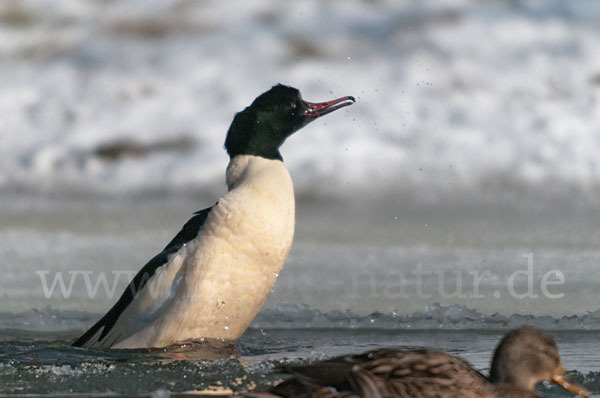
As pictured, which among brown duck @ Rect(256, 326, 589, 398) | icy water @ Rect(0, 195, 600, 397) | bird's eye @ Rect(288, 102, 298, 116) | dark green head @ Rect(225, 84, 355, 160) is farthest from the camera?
bird's eye @ Rect(288, 102, 298, 116)

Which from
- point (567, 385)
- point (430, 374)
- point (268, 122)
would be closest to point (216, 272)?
point (268, 122)

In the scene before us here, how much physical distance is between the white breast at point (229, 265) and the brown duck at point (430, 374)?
1.39 meters

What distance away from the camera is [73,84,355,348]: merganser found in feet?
15.5

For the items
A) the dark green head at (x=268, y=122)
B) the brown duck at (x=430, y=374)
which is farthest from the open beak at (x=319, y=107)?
the brown duck at (x=430, y=374)

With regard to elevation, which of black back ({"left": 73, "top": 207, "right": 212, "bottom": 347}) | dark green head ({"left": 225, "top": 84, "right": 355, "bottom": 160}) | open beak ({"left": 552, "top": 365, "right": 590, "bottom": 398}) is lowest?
open beak ({"left": 552, "top": 365, "right": 590, "bottom": 398})

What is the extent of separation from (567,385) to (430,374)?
573 mm

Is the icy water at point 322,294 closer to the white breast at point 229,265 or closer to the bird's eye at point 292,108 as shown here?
the white breast at point 229,265

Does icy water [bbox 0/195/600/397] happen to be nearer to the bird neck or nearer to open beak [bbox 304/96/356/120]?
the bird neck

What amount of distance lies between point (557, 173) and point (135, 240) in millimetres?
4417

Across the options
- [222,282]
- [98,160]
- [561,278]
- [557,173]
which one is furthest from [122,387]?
[98,160]

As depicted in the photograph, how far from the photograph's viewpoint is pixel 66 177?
11234 mm

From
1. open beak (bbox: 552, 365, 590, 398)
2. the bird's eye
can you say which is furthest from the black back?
open beak (bbox: 552, 365, 590, 398)

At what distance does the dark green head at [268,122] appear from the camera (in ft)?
16.8

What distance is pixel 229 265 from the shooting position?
4730 mm
